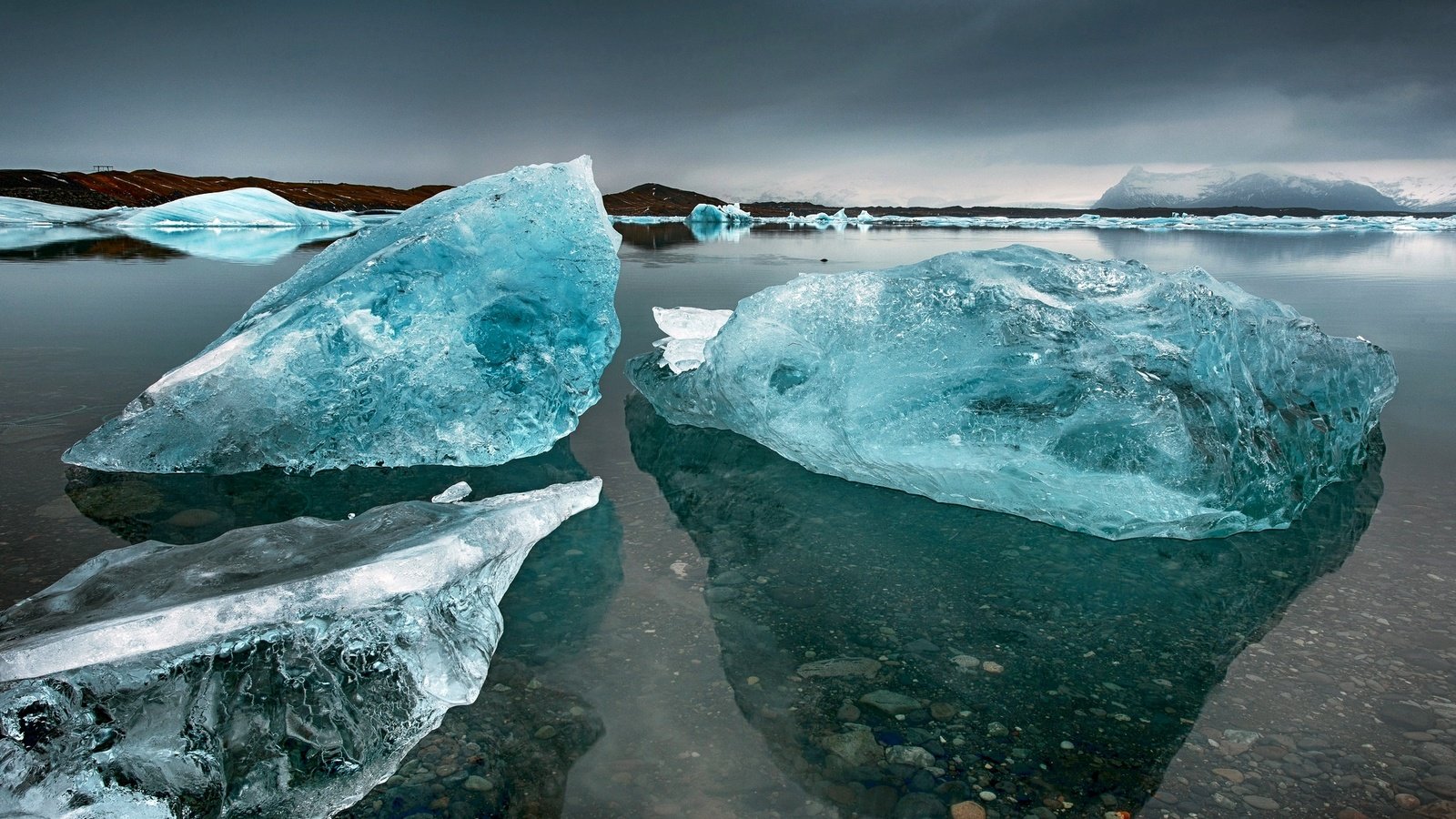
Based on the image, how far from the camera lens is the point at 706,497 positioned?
12.5 feet

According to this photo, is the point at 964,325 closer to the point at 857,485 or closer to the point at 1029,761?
the point at 857,485

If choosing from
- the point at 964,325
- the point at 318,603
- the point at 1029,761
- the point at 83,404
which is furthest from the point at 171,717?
the point at 83,404

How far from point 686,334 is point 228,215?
4116 centimetres

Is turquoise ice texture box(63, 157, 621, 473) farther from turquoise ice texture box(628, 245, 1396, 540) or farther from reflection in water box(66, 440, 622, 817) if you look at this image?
turquoise ice texture box(628, 245, 1396, 540)

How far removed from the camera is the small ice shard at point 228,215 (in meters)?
36.8

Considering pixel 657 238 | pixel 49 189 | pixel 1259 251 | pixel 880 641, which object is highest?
pixel 49 189

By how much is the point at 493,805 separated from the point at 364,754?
0.38 metres

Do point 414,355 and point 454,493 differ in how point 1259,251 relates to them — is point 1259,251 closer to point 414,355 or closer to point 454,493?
point 414,355

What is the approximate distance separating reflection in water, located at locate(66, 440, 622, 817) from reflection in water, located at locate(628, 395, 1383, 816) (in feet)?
1.58

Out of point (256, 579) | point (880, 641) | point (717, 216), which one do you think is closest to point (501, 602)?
point (256, 579)

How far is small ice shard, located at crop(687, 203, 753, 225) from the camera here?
53.0 metres

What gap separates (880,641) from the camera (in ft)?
8.27

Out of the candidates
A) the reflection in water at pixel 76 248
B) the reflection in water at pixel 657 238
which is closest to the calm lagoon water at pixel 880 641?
the reflection in water at pixel 657 238

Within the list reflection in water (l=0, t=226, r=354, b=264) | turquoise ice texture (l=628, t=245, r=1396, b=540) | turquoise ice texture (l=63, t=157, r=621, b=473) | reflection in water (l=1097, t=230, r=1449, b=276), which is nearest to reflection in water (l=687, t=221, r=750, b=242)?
reflection in water (l=1097, t=230, r=1449, b=276)
